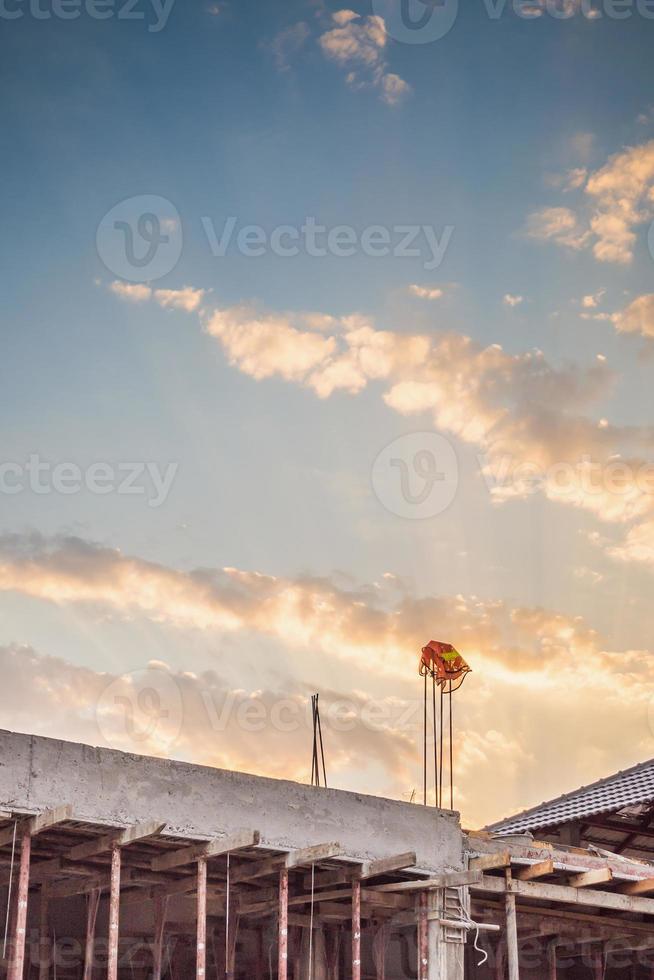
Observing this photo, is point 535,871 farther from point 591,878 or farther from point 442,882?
point 442,882

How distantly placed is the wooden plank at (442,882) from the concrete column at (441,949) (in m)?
0.26

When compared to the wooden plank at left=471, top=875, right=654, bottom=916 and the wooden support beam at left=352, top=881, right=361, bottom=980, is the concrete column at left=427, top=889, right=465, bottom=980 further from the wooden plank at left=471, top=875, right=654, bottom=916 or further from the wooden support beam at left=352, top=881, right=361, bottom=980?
the wooden support beam at left=352, top=881, right=361, bottom=980

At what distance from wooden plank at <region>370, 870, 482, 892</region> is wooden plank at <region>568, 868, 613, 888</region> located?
192 centimetres

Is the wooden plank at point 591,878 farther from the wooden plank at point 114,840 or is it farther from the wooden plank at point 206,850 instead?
the wooden plank at point 114,840

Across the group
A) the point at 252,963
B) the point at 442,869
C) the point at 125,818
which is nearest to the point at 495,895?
the point at 442,869

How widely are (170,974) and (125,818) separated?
24.2ft

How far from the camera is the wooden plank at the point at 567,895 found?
1739 centimetres

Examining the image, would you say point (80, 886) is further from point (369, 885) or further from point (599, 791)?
point (599, 791)

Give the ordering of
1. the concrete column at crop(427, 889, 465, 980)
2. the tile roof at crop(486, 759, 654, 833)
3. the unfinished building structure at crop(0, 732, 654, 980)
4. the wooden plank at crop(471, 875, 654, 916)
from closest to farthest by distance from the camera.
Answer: the unfinished building structure at crop(0, 732, 654, 980) → the concrete column at crop(427, 889, 465, 980) → the wooden plank at crop(471, 875, 654, 916) → the tile roof at crop(486, 759, 654, 833)

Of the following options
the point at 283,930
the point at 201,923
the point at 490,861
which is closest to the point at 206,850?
the point at 201,923

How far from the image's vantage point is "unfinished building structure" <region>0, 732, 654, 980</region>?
45.7 feet

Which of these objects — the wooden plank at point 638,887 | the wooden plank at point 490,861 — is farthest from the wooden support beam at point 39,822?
the wooden plank at point 638,887

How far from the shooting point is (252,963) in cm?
2069

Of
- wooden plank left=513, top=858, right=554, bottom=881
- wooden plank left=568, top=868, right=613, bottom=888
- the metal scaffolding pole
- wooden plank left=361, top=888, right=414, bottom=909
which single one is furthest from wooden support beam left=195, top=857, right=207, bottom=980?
wooden plank left=568, top=868, right=613, bottom=888
